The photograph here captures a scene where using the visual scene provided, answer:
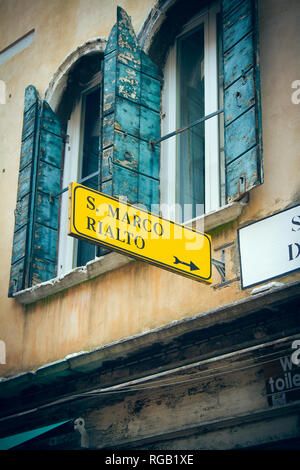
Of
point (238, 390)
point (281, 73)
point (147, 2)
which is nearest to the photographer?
point (238, 390)

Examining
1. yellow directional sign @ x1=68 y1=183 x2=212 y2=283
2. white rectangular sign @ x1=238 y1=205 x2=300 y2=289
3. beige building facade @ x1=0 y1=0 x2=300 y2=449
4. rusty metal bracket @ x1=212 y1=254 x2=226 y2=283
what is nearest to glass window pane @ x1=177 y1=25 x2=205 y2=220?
beige building facade @ x1=0 y1=0 x2=300 y2=449

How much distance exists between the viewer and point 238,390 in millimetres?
5844

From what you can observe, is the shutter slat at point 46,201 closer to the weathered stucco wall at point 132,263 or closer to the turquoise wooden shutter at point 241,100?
the weathered stucco wall at point 132,263

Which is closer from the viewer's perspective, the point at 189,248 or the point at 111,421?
the point at 189,248

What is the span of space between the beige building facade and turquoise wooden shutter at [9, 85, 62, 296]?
0.38ft

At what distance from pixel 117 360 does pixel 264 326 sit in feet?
5.11

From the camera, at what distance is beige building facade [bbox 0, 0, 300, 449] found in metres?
5.70

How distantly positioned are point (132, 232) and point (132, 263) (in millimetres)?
1675

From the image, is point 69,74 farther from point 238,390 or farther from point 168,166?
point 238,390

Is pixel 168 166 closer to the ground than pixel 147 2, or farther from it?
closer to the ground

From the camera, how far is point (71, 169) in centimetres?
855

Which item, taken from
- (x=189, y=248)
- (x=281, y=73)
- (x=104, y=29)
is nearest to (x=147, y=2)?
(x=104, y=29)
